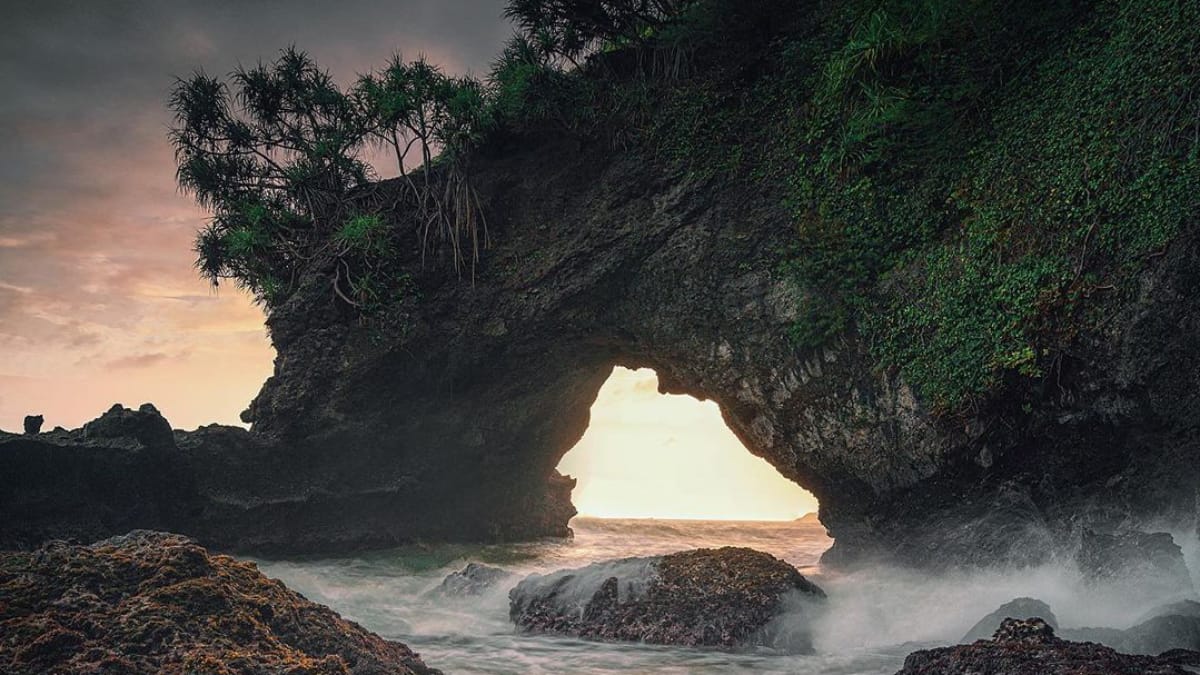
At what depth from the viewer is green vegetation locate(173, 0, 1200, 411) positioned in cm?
838

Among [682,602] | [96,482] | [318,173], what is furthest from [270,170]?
[682,602]

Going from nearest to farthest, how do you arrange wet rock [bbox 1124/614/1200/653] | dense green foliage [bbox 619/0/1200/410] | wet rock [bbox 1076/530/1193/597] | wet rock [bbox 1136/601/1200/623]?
wet rock [bbox 1124/614/1200/653] < wet rock [bbox 1136/601/1200/623] < wet rock [bbox 1076/530/1193/597] < dense green foliage [bbox 619/0/1200/410]

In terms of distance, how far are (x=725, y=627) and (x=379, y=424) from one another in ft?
29.3

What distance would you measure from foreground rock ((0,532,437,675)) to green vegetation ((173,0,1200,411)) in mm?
8063

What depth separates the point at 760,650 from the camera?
780 cm

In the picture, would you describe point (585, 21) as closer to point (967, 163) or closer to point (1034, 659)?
point (967, 163)

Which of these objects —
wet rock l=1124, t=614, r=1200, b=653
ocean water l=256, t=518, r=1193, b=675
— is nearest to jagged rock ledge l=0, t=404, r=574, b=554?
ocean water l=256, t=518, r=1193, b=675

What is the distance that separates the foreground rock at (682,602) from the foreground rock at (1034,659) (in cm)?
291

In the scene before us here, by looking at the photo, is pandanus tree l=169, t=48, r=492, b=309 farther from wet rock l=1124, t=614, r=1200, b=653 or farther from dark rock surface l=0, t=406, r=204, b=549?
wet rock l=1124, t=614, r=1200, b=653

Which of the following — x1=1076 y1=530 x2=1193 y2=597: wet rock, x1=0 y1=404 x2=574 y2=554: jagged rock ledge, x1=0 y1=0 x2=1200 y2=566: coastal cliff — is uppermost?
x1=0 y1=0 x2=1200 y2=566: coastal cliff

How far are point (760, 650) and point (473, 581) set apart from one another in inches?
210

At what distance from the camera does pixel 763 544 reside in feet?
69.3

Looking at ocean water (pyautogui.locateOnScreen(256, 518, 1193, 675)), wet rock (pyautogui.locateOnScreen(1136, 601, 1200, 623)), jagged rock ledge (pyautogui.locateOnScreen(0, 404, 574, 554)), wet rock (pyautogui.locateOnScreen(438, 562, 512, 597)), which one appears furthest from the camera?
jagged rock ledge (pyautogui.locateOnScreen(0, 404, 574, 554))

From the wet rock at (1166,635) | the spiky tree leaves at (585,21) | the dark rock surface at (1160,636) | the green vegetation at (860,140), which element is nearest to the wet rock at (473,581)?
the green vegetation at (860,140)
